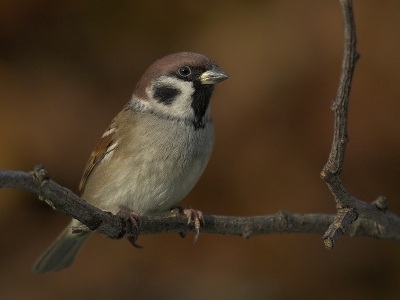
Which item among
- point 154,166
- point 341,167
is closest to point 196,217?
point 154,166

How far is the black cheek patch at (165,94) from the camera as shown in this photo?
3.26 metres

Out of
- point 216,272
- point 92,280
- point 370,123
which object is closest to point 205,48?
point 370,123

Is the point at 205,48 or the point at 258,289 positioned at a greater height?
the point at 205,48

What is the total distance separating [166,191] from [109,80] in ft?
5.30

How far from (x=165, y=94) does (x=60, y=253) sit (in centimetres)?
138

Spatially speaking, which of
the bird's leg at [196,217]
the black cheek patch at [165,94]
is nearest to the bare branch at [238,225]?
the bird's leg at [196,217]

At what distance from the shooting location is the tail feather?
3699 mm

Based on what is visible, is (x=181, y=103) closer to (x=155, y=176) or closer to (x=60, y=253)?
(x=155, y=176)

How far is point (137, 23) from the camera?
14.4ft

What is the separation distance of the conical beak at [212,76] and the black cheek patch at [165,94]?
0.17 metres

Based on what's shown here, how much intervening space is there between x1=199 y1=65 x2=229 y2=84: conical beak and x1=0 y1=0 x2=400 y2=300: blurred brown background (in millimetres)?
971

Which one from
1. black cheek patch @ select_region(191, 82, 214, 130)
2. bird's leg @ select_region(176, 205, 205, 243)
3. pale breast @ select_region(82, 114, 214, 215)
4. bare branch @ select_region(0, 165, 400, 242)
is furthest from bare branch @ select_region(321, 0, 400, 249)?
black cheek patch @ select_region(191, 82, 214, 130)

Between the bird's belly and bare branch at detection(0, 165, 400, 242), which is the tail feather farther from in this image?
bare branch at detection(0, 165, 400, 242)

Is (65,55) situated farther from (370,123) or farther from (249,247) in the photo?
(370,123)
